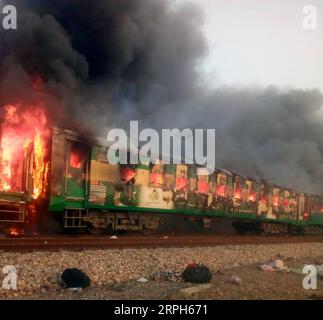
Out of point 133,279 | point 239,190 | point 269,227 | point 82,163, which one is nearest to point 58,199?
point 82,163

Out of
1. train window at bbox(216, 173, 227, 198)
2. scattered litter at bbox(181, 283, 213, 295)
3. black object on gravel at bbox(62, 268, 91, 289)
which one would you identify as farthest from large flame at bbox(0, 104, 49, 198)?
train window at bbox(216, 173, 227, 198)

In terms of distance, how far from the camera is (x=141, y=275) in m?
9.83

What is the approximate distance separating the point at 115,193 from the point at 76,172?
5.59 ft

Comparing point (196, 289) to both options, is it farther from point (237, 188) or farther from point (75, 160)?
point (237, 188)

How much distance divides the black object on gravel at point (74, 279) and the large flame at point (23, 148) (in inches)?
171

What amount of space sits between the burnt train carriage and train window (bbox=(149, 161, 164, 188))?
0.04m

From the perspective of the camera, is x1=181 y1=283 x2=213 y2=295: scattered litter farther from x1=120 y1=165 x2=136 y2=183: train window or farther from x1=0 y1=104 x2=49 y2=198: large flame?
x1=120 y1=165 x2=136 y2=183: train window

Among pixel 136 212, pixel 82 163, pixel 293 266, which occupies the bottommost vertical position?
pixel 293 266

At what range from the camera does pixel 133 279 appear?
372 inches

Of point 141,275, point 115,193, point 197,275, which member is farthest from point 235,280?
point 115,193

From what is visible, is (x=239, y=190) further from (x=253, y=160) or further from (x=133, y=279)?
(x=133, y=279)

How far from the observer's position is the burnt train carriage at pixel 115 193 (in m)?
13.1

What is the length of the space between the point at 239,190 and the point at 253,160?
464 cm

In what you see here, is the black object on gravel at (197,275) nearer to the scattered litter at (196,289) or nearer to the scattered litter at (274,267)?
the scattered litter at (196,289)
